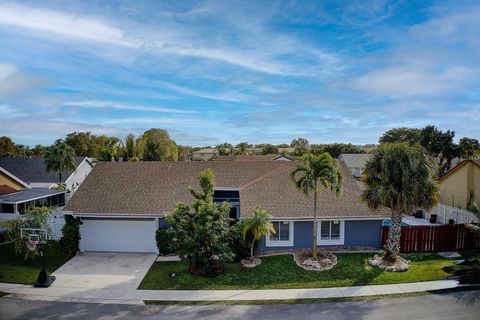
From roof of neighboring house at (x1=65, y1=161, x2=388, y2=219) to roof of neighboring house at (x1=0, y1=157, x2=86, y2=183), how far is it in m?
19.4

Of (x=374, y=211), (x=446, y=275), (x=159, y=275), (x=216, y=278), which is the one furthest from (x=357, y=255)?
(x=159, y=275)

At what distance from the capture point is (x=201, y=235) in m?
15.7

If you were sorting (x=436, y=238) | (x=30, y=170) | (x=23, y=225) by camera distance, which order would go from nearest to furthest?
1. (x=23, y=225)
2. (x=436, y=238)
3. (x=30, y=170)

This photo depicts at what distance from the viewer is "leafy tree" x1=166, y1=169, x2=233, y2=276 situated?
15.8 m

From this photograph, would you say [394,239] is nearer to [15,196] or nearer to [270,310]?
[270,310]

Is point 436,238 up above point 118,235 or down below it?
above

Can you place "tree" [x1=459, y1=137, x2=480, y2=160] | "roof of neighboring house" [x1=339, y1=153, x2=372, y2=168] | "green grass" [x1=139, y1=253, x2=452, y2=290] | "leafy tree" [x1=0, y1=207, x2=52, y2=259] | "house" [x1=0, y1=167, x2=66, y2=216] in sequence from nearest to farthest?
"green grass" [x1=139, y1=253, x2=452, y2=290] → "leafy tree" [x1=0, y1=207, x2=52, y2=259] → "house" [x1=0, y1=167, x2=66, y2=216] → "tree" [x1=459, y1=137, x2=480, y2=160] → "roof of neighboring house" [x1=339, y1=153, x2=372, y2=168]

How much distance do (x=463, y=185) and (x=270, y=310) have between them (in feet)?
70.1

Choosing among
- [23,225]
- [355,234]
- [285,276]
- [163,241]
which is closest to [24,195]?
[23,225]

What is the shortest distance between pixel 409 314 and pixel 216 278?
8651 mm

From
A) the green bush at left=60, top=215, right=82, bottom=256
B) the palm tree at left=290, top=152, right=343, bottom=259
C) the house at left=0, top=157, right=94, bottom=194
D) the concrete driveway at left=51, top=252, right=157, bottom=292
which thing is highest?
the palm tree at left=290, top=152, right=343, bottom=259

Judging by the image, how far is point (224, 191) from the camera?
919 inches

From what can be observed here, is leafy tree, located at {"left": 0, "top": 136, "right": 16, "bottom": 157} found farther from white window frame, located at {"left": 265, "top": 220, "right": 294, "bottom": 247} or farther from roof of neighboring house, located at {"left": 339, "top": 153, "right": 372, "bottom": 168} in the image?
white window frame, located at {"left": 265, "top": 220, "right": 294, "bottom": 247}

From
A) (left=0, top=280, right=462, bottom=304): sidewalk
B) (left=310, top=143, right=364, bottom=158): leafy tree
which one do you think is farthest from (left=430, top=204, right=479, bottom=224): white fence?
(left=310, top=143, right=364, bottom=158): leafy tree
